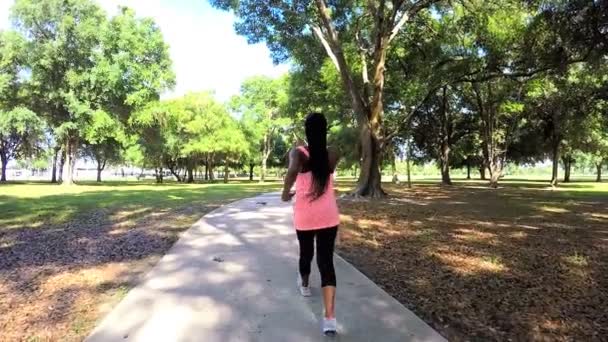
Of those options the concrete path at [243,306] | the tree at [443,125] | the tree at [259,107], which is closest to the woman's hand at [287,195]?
the concrete path at [243,306]

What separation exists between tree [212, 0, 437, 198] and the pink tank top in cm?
1417

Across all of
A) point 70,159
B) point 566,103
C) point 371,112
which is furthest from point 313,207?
point 70,159

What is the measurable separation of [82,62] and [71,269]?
113ft

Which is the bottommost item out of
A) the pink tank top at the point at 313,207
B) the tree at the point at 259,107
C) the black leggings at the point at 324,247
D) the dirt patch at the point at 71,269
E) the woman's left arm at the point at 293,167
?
the dirt patch at the point at 71,269

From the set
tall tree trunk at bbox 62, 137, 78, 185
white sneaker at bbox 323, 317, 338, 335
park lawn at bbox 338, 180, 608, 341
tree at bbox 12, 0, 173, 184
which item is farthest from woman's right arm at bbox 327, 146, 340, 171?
tall tree trunk at bbox 62, 137, 78, 185

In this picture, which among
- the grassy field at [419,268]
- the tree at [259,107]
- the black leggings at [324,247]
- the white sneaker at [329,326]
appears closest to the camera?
the white sneaker at [329,326]

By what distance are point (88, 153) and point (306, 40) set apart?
41.6 metres

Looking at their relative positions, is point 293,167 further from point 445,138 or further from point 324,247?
point 445,138

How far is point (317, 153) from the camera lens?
4480 millimetres

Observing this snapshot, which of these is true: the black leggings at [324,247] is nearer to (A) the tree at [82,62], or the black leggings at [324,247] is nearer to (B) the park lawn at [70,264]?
(B) the park lawn at [70,264]

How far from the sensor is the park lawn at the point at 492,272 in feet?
15.6

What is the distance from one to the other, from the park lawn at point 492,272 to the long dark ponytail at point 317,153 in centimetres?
164

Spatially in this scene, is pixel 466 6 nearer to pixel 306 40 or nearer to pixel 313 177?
pixel 306 40

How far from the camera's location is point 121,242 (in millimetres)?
8812
